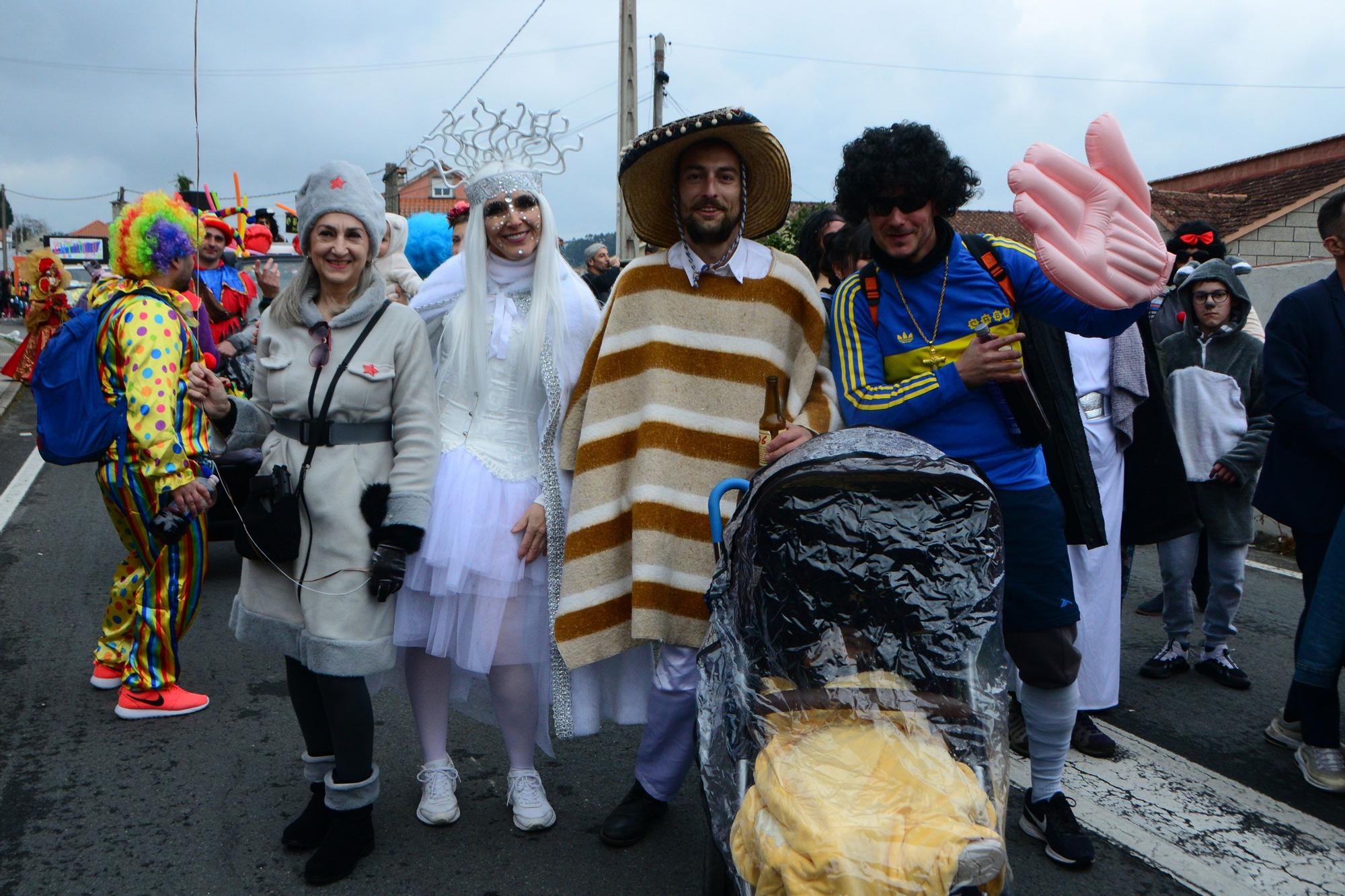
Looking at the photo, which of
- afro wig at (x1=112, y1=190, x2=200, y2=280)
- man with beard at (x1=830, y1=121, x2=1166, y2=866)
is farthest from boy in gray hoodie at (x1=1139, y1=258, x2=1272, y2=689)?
afro wig at (x1=112, y1=190, x2=200, y2=280)

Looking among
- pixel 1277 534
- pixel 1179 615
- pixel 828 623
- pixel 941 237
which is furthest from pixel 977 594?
pixel 1277 534

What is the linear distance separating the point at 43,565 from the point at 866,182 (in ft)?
20.4

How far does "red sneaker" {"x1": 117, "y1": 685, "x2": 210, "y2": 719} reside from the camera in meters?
4.38

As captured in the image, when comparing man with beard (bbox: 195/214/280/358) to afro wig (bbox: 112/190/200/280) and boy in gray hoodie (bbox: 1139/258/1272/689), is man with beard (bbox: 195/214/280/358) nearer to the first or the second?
afro wig (bbox: 112/190/200/280)

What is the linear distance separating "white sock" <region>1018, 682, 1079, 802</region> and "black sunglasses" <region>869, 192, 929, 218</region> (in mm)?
1466

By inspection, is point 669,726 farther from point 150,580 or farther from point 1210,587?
point 1210,587

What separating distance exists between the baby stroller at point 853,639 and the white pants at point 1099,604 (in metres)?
2.01

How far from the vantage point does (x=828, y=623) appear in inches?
93.2

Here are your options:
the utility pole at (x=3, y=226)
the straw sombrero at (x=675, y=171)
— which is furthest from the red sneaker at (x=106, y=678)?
the utility pole at (x=3, y=226)

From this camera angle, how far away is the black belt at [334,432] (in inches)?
122

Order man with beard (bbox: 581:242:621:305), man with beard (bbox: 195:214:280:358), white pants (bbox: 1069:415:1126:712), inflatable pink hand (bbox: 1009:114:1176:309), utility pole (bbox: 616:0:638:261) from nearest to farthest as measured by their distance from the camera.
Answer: inflatable pink hand (bbox: 1009:114:1176:309) < white pants (bbox: 1069:415:1126:712) < man with beard (bbox: 195:214:280:358) < man with beard (bbox: 581:242:621:305) < utility pole (bbox: 616:0:638:261)

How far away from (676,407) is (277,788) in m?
2.03

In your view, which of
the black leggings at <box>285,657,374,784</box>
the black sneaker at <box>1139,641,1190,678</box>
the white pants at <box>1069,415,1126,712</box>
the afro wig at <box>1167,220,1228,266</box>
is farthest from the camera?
the afro wig at <box>1167,220,1228,266</box>

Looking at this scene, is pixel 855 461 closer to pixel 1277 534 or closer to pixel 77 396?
pixel 77 396
